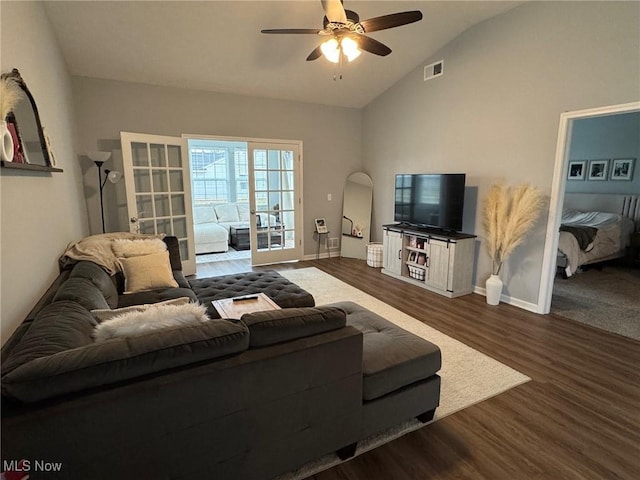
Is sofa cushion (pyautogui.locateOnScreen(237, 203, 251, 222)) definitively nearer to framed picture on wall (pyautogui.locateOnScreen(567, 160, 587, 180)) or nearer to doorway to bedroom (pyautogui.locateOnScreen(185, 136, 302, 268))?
doorway to bedroom (pyautogui.locateOnScreen(185, 136, 302, 268))

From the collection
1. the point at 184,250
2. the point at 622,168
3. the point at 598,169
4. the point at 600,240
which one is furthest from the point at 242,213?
the point at 622,168

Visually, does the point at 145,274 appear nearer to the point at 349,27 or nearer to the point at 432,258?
the point at 349,27

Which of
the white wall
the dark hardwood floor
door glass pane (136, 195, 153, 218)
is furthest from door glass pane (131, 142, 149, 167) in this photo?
the dark hardwood floor

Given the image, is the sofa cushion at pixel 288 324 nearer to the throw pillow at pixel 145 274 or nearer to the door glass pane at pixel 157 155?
the throw pillow at pixel 145 274

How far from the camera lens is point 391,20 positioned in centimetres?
252

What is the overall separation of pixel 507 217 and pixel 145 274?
385cm

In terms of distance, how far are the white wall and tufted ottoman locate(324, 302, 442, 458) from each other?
5.97 ft

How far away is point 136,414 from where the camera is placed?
3.68 ft

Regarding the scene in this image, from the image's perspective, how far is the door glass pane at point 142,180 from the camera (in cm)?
452

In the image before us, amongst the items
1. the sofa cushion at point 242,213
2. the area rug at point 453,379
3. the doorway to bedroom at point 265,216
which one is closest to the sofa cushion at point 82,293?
the area rug at point 453,379

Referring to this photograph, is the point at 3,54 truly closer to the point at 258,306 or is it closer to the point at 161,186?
the point at 258,306

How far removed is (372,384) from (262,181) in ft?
14.5

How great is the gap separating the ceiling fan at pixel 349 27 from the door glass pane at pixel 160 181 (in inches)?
115

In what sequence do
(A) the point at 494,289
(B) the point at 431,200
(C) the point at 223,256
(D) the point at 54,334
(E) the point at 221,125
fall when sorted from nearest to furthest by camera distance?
(D) the point at 54,334, (A) the point at 494,289, (B) the point at 431,200, (E) the point at 221,125, (C) the point at 223,256
